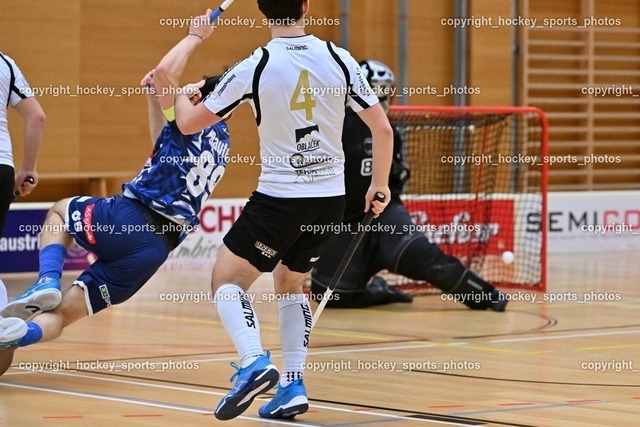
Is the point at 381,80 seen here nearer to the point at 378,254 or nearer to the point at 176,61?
the point at 378,254

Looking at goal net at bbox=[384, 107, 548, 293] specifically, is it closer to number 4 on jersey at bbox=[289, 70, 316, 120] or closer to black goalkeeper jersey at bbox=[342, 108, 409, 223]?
black goalkeeper jersey at bbox=[342, 108, 409, 223]

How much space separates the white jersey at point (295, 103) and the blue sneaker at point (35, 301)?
4.25ft

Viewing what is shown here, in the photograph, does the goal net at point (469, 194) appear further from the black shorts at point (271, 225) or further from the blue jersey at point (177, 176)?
the black shorts at point (271, 225)

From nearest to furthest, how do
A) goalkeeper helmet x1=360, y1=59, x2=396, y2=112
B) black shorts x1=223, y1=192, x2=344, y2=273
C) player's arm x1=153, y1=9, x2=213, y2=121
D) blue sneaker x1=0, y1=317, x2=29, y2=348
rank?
black shorts x1=223, y1=192, x2=344, y2=273 → player's arm x1=153, y1=9, x2=213, y2=121 → blue sneaker x1=0, y1=317, x2=29, y2=348 → goalkeeper helmet x1=360, y1=59, x2=396, y2=112

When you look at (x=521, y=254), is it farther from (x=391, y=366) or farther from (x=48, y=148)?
(x=391, y=366)

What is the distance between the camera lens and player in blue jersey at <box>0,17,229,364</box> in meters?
5.57

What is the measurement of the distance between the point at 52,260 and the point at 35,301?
0.87 ft

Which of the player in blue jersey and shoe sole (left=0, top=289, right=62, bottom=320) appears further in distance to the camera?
the player in blue jersey

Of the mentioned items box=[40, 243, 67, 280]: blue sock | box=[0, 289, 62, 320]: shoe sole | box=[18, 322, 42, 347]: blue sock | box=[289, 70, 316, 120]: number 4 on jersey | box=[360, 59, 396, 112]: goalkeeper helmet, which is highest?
box=[360, 59, 396, 112]: goalkeeper helmet

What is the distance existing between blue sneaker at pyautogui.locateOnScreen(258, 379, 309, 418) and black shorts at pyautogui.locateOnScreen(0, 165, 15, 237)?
5.76ft

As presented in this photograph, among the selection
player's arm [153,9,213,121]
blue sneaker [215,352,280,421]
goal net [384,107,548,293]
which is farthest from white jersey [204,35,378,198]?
goal net [384,107,548,293]

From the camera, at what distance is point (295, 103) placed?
459 cm

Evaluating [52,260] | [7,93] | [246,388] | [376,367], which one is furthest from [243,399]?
[7,93]

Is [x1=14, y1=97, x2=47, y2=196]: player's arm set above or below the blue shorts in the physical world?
above
